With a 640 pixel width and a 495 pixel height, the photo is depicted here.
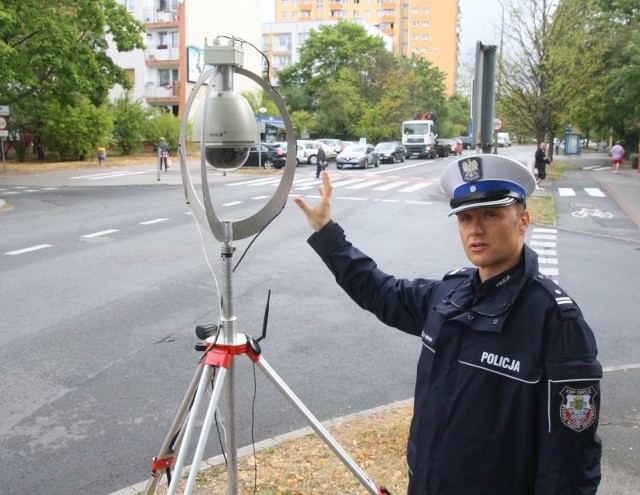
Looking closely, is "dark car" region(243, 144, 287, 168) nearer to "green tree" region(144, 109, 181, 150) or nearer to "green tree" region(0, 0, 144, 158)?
"green tree" region(0, 0, 144, 158)

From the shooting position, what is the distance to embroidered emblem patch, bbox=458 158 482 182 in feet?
6.75

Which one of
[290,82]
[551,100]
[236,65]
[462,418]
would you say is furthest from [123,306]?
[290,82]

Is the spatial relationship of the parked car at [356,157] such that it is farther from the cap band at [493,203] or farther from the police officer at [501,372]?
the cap band at [493,203]

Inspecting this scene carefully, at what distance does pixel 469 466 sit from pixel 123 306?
644 centimetres

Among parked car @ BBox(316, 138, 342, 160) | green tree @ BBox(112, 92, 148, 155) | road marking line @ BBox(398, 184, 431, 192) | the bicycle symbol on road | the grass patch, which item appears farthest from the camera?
green tree @ BBox(112, 92, 148, 155)

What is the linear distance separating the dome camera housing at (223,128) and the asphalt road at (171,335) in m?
0.50

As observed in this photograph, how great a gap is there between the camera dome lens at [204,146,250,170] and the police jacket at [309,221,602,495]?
1095 mm

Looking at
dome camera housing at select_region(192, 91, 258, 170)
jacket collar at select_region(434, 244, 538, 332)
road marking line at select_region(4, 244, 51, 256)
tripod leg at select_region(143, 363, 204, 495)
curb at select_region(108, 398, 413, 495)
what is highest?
dome camera housing at select_region(192, 91, 258, 170)

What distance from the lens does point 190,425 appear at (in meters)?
2.40

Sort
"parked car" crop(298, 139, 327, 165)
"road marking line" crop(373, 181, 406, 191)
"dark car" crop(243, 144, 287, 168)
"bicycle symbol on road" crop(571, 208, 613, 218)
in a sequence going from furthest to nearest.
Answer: "parked car" crop(298, 139, 327, 165)
"dark car" crop(243, 144, 287, 168)
"road marking line" crop(373, 181, 406, 191)
"bicycle symbol on road" crop(571, 208, 613, 218)

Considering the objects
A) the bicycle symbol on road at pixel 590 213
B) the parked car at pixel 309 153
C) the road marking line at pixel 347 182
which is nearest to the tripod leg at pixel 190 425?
the bicycle symbol on road at pixel 590 213

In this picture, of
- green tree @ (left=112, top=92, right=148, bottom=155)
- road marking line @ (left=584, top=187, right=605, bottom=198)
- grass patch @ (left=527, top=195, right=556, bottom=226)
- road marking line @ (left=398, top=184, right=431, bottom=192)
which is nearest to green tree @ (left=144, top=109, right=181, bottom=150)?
green tree @ (left=112, top=92, right=148, bottom=155)

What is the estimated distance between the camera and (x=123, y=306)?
7.71 m

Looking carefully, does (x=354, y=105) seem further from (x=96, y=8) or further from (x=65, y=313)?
(x=65, y=313)
